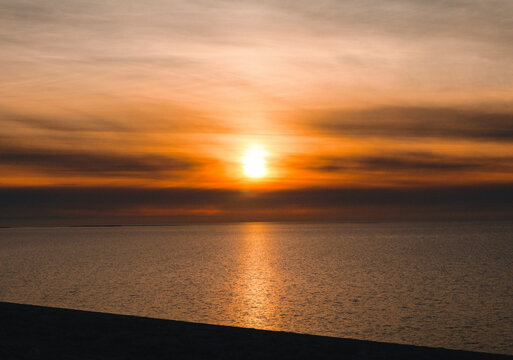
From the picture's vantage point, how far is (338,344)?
18.0 metres

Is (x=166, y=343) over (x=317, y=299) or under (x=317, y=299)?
over

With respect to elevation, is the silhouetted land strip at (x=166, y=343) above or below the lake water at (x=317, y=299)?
above

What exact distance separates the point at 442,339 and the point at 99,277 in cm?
4352

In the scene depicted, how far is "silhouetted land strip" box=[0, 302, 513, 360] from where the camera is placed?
1661 centimetres

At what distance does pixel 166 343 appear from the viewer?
1830 cm

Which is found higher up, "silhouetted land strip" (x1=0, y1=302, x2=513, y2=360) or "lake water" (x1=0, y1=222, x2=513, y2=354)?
"silhouetted land strip" (x1=0, y1=302, x2=513, y2=360)

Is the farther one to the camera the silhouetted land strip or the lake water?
the lake water

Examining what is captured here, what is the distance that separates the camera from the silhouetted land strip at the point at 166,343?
16609 mm

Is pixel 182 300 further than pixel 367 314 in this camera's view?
Yes

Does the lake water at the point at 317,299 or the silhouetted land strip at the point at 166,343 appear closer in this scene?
the silhouetted land strip at the point at 166,343

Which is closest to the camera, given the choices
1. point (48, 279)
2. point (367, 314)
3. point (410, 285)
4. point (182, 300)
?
point (367, 314)

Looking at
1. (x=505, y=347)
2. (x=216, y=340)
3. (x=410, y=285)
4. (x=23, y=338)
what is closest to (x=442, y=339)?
(x=505, y=347)

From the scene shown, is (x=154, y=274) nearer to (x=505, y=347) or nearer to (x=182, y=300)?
(x=182, y=300)

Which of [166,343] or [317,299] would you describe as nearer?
[166,343]
